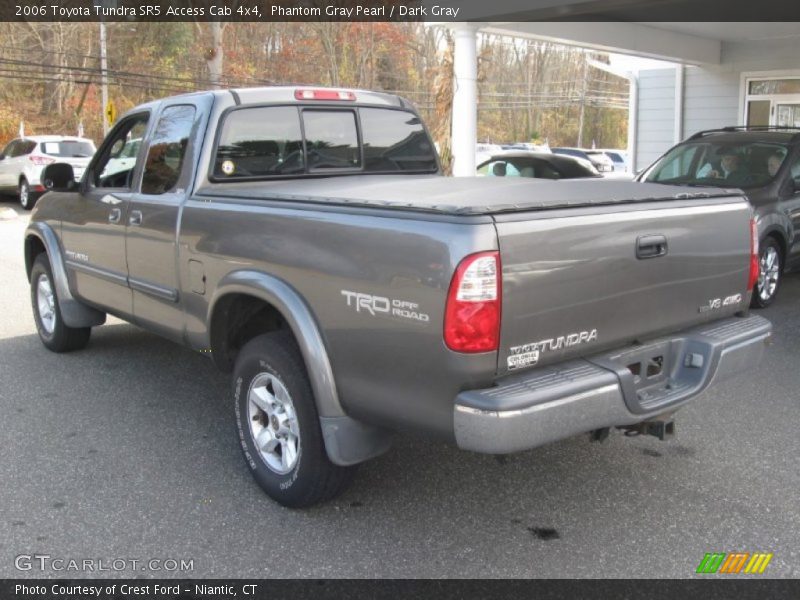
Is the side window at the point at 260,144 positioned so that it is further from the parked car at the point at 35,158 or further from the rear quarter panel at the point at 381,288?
the parked car at the point at 35,158

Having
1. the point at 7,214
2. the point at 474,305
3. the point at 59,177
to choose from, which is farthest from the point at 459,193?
the point at 7,214

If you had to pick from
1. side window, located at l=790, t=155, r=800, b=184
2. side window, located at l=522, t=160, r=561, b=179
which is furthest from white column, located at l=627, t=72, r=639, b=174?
side window, located at l=790, t=155, r=800, b=184

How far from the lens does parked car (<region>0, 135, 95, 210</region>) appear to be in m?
19.4

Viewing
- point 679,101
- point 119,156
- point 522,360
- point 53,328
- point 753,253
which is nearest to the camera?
point 522,360

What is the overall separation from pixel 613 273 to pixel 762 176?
5.95m

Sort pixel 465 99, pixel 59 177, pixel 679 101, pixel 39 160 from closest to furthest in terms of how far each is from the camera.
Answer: pixel 59 177 < pixel 465 99 < pixel 679 101 < pixel 39 160

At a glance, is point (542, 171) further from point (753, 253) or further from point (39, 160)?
point (39, 160)

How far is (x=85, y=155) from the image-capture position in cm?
1986

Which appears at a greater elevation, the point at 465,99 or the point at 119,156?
the point at 465,99

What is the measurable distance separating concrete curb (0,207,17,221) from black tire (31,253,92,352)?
12.6m

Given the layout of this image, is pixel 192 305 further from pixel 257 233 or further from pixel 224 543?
pixel 224 543

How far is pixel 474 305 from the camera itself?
2957mm

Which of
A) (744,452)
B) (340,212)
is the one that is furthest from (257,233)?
(744,452)

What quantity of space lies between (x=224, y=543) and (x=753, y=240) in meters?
2.96
